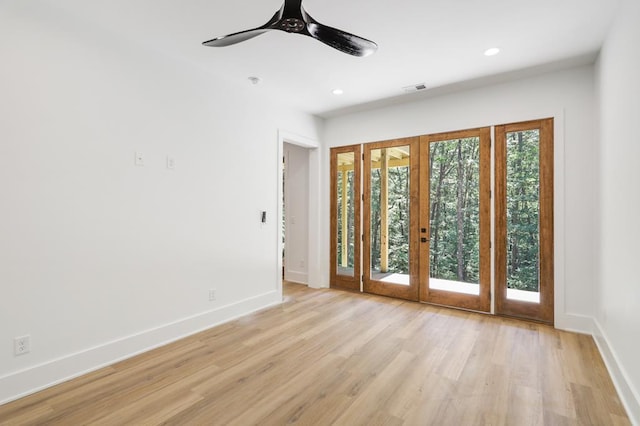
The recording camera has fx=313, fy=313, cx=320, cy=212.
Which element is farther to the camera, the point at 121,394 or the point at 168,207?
the point at 168,207

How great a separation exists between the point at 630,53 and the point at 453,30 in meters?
1.16

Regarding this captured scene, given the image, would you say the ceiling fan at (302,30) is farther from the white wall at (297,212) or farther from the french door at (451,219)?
the white wall at (297,212)

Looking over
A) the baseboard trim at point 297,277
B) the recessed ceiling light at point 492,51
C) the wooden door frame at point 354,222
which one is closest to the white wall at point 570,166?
the recessed ceiling light at point 492,51

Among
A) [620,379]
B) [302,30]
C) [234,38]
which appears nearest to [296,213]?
[234,38]

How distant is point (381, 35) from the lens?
265 cm

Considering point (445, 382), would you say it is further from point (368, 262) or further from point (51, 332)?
point (51, 332)

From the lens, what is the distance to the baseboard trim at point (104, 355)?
83.2 inches

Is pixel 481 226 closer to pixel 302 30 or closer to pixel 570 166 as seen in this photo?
pixel 570 166

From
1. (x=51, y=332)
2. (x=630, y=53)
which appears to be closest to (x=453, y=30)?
(x=630, y=53)

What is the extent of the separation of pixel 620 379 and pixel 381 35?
3096 mm

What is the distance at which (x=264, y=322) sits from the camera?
11.6 feet

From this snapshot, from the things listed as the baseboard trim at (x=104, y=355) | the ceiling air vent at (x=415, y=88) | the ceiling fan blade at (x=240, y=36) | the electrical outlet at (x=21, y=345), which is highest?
the ceiling air vent at (x=415, y=88)

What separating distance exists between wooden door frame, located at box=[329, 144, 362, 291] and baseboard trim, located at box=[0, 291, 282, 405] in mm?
1747

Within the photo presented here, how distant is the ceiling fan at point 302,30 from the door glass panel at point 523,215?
2.45 metres
